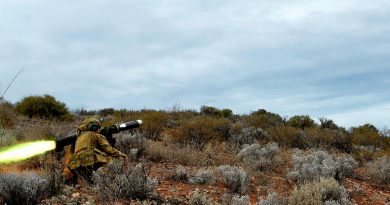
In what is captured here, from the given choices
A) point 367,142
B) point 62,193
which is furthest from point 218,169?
point 367,142

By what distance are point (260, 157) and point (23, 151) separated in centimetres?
545

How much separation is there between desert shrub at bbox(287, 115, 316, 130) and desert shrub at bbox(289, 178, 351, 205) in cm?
1372

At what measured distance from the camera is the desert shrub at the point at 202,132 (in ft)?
49.9

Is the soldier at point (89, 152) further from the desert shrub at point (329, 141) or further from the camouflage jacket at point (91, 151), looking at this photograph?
the desert shrub at point (329, 141)

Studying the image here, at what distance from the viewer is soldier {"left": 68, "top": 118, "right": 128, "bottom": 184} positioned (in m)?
8.58

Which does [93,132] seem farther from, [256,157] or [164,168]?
[256,157]

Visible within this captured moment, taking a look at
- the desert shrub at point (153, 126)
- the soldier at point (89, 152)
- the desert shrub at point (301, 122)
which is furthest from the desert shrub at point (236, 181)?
the desert shrub at point (301, 122)

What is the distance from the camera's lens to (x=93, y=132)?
888 centimetres

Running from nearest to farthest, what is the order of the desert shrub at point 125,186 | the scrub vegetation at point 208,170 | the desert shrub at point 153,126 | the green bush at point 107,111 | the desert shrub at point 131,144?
the desert shrub at point 125,186 → the scrub vegetation at point 208,170 → the desert shrub at point 131,144 → the desert shrub at point 153,126 → the green bush at point 107,111

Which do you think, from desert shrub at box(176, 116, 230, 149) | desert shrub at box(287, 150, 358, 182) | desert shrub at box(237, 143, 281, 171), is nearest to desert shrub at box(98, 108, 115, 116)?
desert shrub at box(176, 116, 230, 149)

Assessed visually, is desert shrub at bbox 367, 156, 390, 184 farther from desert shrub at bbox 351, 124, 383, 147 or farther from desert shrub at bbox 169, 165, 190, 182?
desert shrub at bbox 351, 124, 383, 147

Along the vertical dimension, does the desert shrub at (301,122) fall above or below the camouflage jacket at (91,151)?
above

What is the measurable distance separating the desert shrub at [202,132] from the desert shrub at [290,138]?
166 centimetres

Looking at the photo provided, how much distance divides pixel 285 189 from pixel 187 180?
192cm
